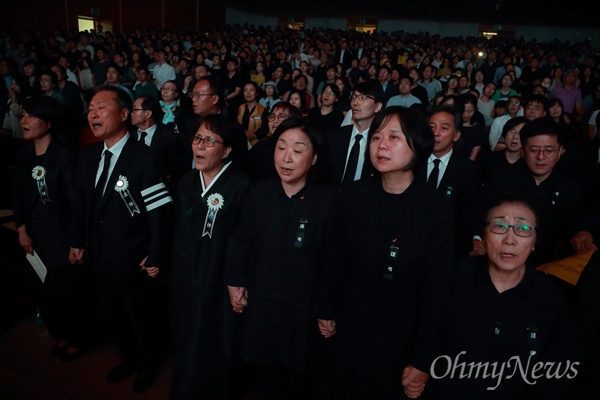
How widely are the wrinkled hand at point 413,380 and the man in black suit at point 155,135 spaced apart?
8.12ft

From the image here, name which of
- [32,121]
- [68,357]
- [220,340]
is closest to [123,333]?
[68,357]

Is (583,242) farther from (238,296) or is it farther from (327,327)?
(238,296)

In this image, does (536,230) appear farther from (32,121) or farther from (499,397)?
(32,121)

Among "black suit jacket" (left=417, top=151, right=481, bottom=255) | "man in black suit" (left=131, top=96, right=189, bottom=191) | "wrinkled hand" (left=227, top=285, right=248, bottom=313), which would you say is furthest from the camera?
"man in black suit" (left=131, top=96, right=189, bottom=191)

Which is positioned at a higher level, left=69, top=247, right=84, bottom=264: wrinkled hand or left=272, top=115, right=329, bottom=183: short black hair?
left=272, top=115, right=329, bottom=183: short black hair

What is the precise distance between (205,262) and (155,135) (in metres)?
1.83

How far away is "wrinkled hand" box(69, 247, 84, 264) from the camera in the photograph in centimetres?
235

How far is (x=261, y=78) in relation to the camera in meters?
7.18

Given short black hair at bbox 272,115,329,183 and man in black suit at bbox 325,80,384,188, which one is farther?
man in black suit at bbox 325,80,384,188

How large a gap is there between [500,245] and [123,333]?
213 centimetres

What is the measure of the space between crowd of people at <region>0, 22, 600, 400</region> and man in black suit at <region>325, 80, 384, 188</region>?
0.01m

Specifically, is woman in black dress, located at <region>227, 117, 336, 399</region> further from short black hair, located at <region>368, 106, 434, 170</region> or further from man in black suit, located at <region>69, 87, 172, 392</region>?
man in black suit, located at <region>69, 87, 172, 392</region>

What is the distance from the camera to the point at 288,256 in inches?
73.2

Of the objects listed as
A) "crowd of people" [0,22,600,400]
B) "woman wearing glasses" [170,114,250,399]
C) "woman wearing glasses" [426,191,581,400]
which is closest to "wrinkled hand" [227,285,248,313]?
"crowd of people" [0,22,600,400]
